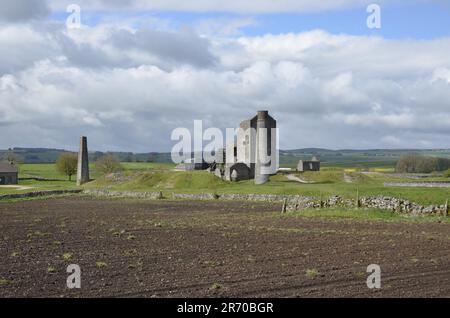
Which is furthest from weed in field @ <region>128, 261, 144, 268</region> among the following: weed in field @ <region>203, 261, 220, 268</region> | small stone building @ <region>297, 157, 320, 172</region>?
small stone building @ <region>297, 157, 320, 172</region>

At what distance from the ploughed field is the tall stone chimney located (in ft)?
122

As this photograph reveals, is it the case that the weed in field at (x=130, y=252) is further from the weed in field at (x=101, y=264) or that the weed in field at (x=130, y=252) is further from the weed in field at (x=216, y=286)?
the weed in field at (x=216, y=286)

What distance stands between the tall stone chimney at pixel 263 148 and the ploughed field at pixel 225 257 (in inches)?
1463

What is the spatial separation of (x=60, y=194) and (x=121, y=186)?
10.0 m

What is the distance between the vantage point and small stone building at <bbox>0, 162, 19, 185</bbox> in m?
107

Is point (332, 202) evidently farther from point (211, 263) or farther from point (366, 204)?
point (211, 263)

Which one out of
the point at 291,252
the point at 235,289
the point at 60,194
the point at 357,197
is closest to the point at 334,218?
the point at 357,197

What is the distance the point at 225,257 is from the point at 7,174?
94.7m

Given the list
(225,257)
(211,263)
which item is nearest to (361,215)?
(225,257)

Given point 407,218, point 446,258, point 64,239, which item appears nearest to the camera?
point 446,258

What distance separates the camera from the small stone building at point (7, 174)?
350ft

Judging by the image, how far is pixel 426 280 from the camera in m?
17.1
